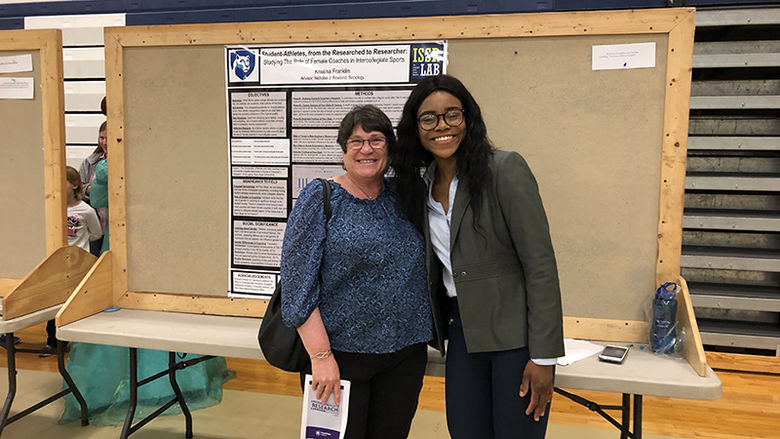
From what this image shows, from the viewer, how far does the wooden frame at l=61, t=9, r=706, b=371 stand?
70.0 inches

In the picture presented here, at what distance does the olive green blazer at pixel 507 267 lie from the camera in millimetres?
1243

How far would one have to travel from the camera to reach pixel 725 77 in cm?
385

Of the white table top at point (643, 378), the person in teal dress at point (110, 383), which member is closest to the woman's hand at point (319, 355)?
the white table top at point (643, 378)

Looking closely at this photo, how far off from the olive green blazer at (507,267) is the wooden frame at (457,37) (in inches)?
28.3

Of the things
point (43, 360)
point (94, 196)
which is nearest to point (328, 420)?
point (94, 196)

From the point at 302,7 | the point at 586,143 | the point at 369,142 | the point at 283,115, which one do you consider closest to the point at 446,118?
the point at 369,142

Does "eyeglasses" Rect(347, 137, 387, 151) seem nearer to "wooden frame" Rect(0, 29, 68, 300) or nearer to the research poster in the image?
the research poster

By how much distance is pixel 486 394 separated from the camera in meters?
1.38

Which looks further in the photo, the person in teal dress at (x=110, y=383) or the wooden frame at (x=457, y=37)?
the person in teal dress at (x=110, y=383)

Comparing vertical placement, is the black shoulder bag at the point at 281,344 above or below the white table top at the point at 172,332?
above

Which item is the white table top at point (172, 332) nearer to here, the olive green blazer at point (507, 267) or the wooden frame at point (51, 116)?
the wooden frame at point (51, 116)

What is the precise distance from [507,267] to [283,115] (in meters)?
1.23

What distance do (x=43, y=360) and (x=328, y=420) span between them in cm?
305

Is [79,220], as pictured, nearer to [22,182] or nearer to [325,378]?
[22,182]
